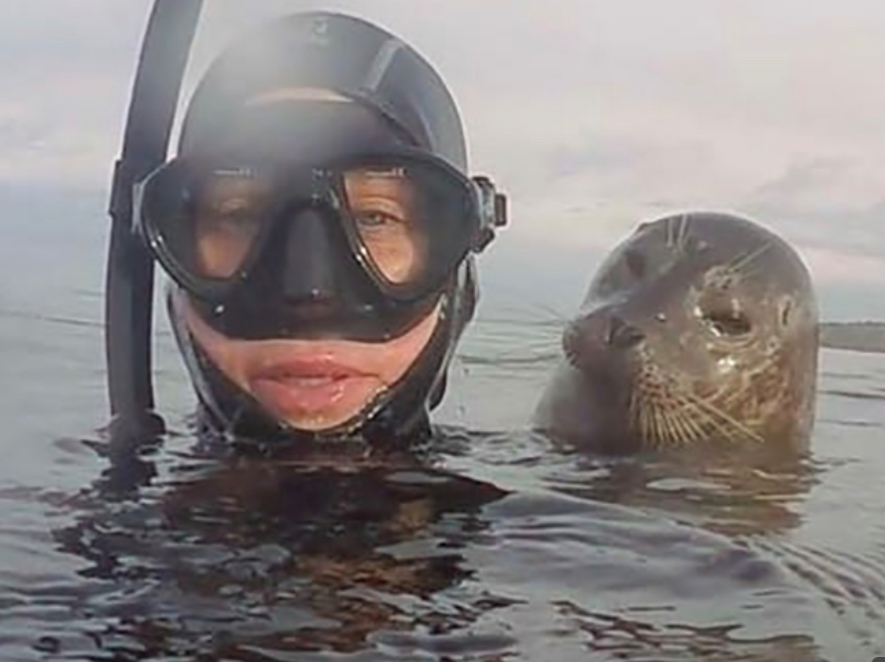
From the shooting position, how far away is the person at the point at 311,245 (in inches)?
148

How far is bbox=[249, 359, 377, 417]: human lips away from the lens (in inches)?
152

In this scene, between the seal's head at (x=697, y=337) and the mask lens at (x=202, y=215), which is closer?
the mask lens at (x=202, y=215)

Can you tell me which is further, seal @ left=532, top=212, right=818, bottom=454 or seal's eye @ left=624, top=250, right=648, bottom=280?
seal's eye @ left=624, top=250, right=648, bottom=280

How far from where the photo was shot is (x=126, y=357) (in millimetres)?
4320

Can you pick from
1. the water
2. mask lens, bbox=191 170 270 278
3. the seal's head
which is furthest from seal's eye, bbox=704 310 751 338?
mask lens, bbox=191 170 270 278

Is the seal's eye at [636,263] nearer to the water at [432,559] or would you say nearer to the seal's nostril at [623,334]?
the seal's nostril at [623,334]

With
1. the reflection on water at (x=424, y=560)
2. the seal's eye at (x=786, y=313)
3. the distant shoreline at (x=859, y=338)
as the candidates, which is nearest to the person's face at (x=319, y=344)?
the reflection on water at (x=424, y=560)

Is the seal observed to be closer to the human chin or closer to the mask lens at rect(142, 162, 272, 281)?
the human chin

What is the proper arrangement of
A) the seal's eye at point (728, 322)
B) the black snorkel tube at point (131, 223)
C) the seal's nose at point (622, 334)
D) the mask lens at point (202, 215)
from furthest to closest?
1. the seal's eye at point (728, 322)
2. the seal's nose at point (622, 334)
3. the black snorkel tube at point (131, 223)
4. the mask lens at point (202, 215)

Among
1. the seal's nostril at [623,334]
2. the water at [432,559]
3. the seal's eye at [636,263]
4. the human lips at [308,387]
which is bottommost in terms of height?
the water at [432,559]

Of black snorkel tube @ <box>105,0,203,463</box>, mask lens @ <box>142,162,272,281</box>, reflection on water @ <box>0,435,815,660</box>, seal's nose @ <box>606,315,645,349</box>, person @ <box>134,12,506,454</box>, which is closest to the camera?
reflection on water @ <box>0,435,815,660</box>

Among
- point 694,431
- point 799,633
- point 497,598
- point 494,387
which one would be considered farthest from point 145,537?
point 494,387

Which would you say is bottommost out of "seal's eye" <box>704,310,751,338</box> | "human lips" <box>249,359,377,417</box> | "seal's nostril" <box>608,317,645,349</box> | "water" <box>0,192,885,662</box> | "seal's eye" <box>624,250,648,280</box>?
"water" <box>0,192,885,662</box>

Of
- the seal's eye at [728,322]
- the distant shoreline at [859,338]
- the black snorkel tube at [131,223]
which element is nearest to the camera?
the black snorkel tube at [131,223]
